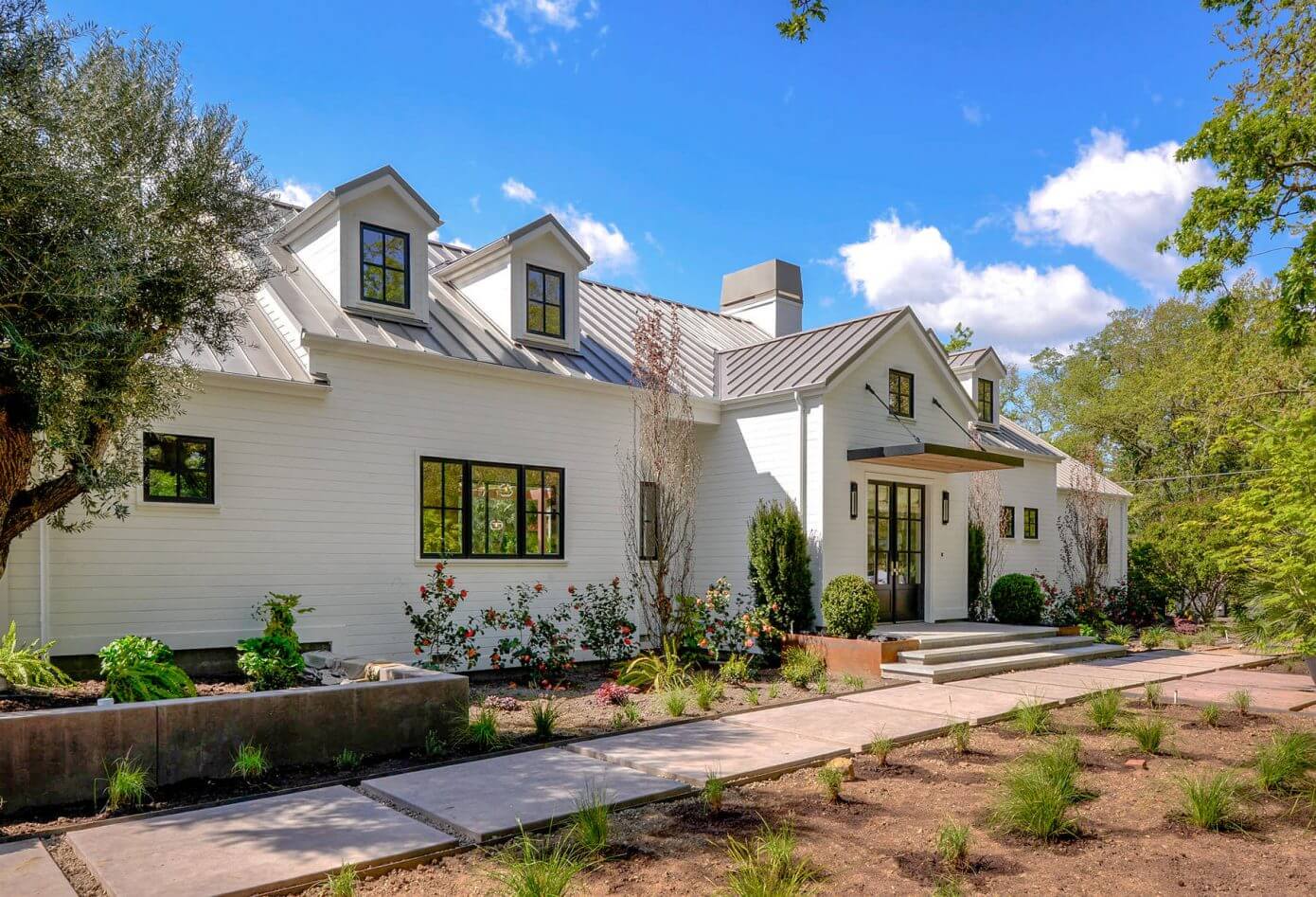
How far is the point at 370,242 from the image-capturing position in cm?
1091

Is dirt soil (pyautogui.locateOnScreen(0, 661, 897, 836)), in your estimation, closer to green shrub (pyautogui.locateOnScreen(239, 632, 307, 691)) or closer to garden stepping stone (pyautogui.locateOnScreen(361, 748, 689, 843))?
green shrub (pyautogui.locateOnScreen(239, 632, 307, 691))

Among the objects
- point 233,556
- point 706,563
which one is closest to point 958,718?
point 706,563

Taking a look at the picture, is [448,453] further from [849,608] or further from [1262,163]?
[1262,163]

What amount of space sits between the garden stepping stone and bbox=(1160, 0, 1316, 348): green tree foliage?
8.53 metres

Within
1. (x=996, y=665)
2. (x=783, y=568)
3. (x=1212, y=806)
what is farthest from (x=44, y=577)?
(x=996, y=665)

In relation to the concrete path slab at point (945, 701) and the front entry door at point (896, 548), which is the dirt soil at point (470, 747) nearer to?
the concrete path slab at point (945, 701)

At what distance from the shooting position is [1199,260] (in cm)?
1059

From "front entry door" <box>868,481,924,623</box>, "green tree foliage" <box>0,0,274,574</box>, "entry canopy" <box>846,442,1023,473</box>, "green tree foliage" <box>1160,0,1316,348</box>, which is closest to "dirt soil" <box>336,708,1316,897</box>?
"green tree foliage" <box>0,0,274,574</box>

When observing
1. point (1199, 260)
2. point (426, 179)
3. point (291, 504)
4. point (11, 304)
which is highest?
point (426, 179)

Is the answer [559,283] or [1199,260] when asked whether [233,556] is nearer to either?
[559,283]

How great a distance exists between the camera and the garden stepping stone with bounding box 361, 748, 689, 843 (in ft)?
16.3

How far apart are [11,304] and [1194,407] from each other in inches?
1120

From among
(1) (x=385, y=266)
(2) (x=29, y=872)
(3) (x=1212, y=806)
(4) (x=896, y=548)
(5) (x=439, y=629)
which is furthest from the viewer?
(4) (x=896, y=548)

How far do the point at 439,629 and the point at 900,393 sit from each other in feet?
27.1
